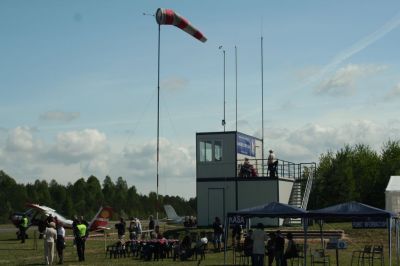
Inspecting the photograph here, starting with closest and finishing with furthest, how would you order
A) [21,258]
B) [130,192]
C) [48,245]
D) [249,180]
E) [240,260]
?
1. [48,245]
2. [240,260]
3. [21,258]
4. [249,180]
5. [130,192]

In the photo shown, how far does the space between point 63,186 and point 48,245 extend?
8108 centimetres

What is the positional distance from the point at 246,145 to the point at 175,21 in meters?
13.3

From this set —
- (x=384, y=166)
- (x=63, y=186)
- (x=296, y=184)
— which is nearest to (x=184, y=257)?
(x=296, y=184)

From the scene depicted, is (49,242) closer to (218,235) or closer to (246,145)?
(218,235)

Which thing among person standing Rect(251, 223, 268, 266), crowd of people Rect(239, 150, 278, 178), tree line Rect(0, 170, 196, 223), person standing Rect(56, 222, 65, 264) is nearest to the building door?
crowd of people Rect(239, 150, 278, 178)

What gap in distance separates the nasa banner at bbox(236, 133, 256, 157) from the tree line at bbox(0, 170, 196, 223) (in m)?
39.6

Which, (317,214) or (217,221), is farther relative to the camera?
(217,221)

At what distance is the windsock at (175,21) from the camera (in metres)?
33.1

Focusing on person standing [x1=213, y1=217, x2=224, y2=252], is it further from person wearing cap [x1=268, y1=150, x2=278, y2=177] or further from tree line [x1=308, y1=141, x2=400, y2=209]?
tree line [x1=308, y1=141, x2=400, y2=209]

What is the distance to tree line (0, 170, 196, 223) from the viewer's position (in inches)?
3625

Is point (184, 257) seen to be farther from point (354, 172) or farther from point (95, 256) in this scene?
point (354, 172)

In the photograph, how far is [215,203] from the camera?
140 ft

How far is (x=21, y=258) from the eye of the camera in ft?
97.8

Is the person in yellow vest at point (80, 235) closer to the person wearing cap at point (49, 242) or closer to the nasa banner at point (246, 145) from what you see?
the person wearing cap at point (49, 242)
